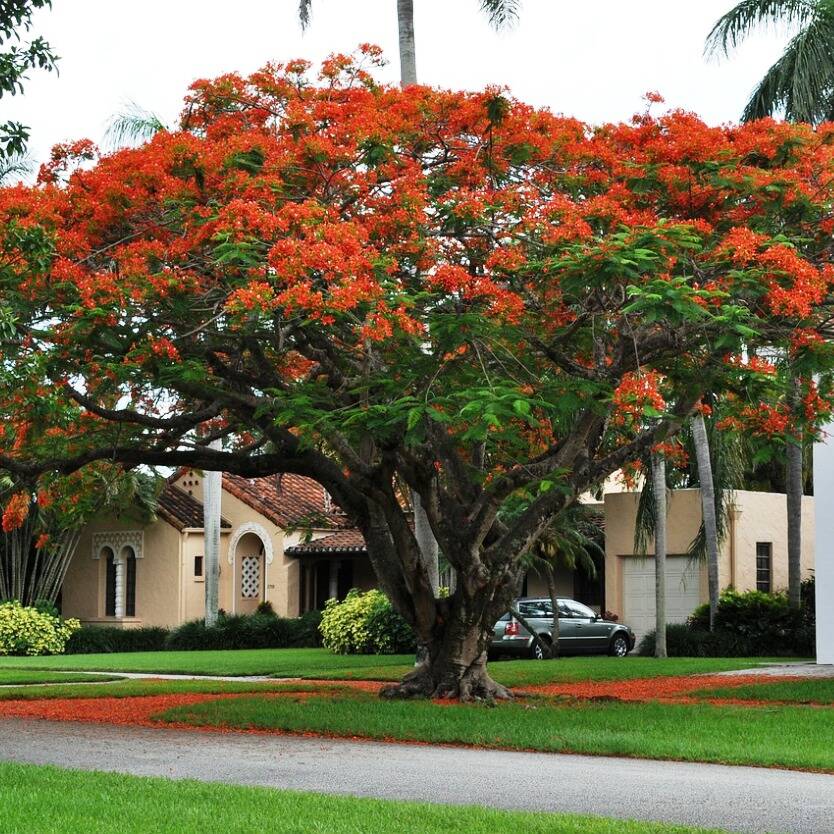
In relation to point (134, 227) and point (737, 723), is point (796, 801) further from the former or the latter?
point (134, 227)

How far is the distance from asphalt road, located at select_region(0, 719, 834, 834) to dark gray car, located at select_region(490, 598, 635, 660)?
1664cm

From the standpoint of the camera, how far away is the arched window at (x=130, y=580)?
40469mm

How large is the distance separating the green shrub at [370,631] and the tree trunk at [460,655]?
13674mm

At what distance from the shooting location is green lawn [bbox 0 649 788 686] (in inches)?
933

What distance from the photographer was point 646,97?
1628 centimetres

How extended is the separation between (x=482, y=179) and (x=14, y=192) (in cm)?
527

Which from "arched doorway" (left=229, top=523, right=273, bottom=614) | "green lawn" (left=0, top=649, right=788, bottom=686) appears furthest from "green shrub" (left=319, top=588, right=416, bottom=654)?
"arched doorway" (left=229, top=523, right=273, bottom=614)

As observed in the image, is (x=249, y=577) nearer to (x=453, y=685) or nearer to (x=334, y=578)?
(x=334, y=578)

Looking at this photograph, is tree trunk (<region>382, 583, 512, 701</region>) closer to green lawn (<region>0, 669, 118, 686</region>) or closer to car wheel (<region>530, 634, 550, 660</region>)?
green lawn (<region>0, 669, 118, 686</region>)

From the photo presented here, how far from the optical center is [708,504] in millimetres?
29562

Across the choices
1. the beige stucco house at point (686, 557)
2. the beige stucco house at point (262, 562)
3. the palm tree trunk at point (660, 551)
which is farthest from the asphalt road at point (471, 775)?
the beige stucco house at point (262, 562)

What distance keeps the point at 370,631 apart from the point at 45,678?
9.32 meters

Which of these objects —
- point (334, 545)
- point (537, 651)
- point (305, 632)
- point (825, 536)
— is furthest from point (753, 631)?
point (334, 545)

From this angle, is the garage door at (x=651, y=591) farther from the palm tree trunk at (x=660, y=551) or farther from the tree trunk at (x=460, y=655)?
the tree trunk at (x=460, y=655)
